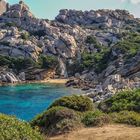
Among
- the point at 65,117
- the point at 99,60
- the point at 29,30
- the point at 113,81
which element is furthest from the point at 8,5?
the point at 65,117

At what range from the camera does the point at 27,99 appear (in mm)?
69062

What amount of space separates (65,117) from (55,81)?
3146 inches

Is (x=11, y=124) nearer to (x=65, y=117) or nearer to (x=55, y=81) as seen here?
(x=65, y=117)

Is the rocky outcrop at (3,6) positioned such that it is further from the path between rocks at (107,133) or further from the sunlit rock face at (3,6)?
the path between rocks at (107,133)

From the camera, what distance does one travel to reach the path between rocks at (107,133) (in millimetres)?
18950

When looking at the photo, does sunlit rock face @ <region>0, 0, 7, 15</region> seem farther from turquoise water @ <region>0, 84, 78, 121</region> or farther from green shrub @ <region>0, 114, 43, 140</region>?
green shrub @ <region>0, 114, 43, 140</region>

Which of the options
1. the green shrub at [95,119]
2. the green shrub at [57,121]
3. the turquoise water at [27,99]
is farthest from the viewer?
the turquoise water at [27,99]

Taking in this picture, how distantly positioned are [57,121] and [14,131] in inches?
261

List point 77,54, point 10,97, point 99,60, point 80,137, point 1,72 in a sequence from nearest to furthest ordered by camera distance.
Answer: point 80,137 → point 10,97 → point 1,72 → point 99,60 → point 77,54

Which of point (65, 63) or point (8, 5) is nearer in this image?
point (65, 63)

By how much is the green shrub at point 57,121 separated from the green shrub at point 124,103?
5.94 metres

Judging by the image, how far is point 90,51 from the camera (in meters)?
130

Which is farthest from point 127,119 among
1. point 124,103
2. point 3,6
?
point 3,6

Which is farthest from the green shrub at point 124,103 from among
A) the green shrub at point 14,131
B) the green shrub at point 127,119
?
the green shrub at point 14,131
